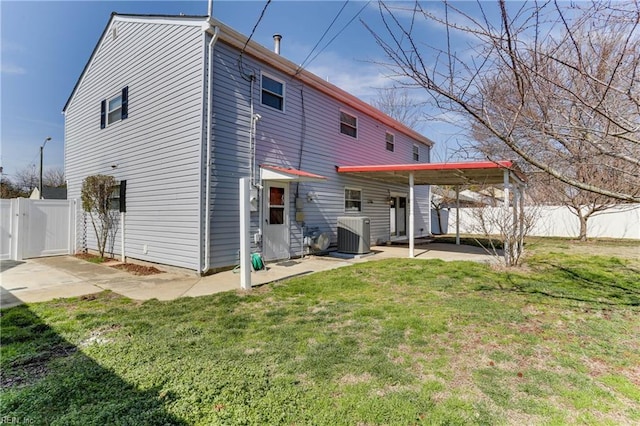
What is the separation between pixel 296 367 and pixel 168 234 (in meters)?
Result: 5.88

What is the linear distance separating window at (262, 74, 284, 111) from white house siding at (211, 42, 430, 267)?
6.8 inches

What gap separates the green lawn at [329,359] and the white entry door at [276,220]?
9.75 feet

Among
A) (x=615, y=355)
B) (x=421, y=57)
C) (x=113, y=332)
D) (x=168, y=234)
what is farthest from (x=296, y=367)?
(x=168, y=234)

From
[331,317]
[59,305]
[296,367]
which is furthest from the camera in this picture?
[59,305]

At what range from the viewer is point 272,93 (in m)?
8.63

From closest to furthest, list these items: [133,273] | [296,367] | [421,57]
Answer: [421,57]
[296,367]
[133,273]

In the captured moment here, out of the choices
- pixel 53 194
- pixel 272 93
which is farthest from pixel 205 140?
pixel 53 194

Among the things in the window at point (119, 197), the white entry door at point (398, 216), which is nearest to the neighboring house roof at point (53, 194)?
the window at point (119, 197)

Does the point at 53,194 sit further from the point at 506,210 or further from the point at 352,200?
the point at 506,210

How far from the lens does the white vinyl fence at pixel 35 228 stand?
942 cm

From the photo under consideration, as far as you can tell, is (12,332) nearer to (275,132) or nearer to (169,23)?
(275,132)

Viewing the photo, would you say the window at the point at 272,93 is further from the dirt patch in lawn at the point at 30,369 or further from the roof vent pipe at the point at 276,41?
the dirt patch in lawn at the point at 30,369

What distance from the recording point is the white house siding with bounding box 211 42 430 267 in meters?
7.24

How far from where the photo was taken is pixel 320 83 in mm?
9984
